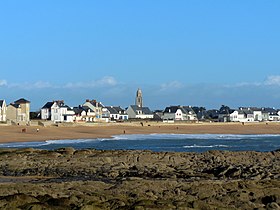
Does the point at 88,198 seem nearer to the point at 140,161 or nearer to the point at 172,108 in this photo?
the point at 140,161

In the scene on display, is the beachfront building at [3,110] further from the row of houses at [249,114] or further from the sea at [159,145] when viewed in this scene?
the row of houses at [249,114]

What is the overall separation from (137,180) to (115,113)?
359ft

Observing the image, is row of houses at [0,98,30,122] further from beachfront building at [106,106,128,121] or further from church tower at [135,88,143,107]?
church tower at [135,88,143,107]

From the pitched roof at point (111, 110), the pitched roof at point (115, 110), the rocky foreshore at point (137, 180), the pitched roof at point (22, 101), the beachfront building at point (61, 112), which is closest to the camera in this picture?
the rocky foreshore at point (137, 180)

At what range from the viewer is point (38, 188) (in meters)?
14.8

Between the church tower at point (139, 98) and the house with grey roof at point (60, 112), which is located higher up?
the church tower at point (139, 98)

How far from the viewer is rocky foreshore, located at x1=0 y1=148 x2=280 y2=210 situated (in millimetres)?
11938

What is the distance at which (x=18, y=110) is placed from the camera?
97312 mm

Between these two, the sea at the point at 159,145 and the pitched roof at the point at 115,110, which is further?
the pitched roof at the point at 115,110

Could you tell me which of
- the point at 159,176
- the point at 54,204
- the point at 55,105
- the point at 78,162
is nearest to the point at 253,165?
the point at 159,176

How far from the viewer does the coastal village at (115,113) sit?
97.9m

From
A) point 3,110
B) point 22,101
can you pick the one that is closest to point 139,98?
point 22,101

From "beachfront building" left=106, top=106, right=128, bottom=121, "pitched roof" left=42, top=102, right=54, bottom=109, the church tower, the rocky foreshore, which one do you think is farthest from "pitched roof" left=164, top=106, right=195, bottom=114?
the rocky foreshore

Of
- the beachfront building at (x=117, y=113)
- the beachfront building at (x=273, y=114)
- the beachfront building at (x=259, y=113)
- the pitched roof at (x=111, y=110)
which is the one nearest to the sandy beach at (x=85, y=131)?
the beachfront building at (x=117, y=113)
